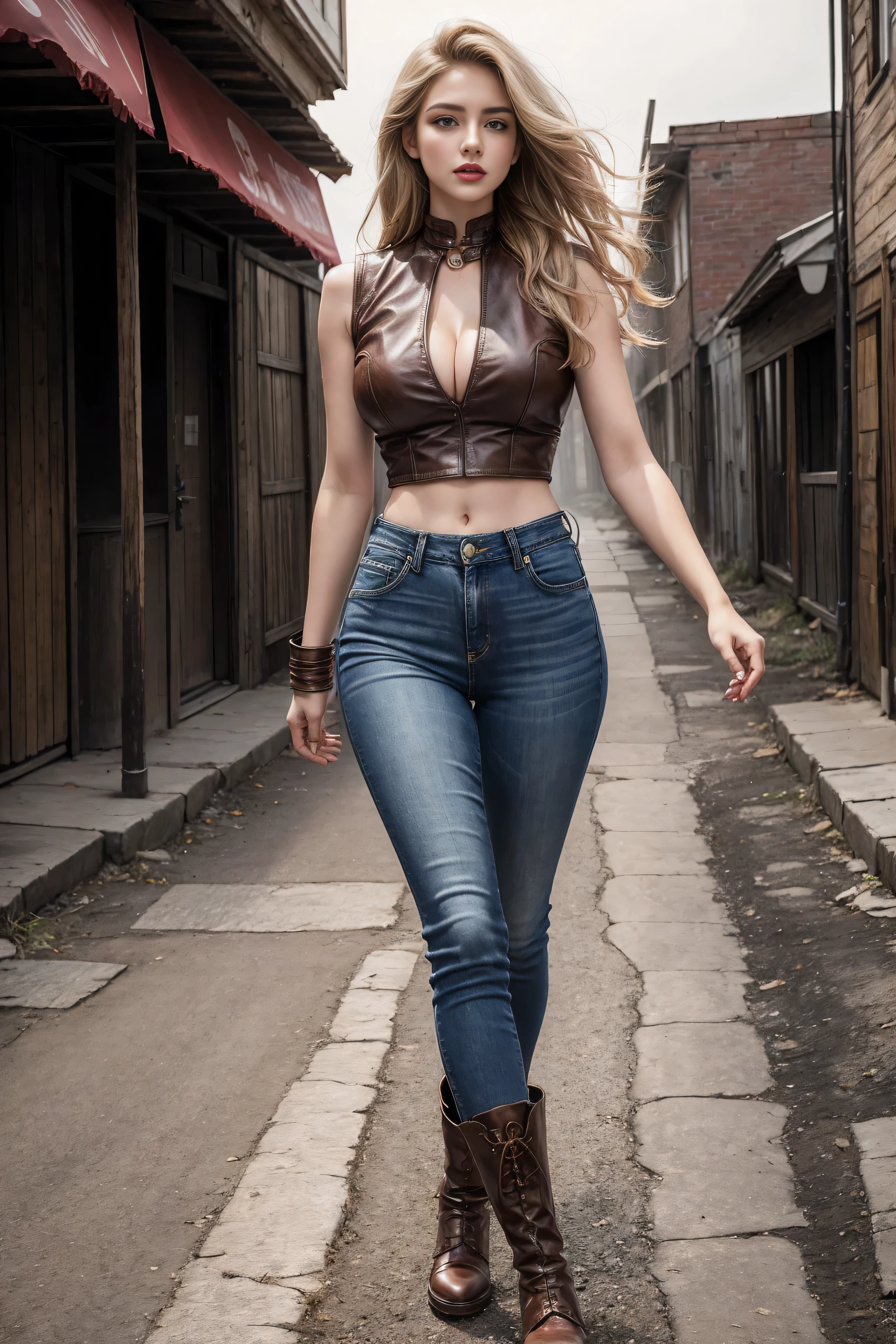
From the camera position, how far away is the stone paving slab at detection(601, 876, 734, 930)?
459cm

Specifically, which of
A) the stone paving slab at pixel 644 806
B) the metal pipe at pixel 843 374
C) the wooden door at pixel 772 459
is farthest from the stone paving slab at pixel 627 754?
the wooden door at pixel 772 459

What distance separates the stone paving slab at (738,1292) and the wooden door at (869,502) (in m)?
5.40

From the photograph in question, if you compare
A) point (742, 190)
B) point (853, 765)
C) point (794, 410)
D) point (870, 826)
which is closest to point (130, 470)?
point (870, 826)

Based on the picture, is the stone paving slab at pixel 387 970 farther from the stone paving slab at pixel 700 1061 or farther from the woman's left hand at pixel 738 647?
the woman's left hand at pixel 738 647

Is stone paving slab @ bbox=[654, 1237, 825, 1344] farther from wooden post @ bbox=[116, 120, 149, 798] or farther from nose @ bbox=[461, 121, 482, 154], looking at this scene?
wooden post @ bbox=[116, 120, 149, 798]

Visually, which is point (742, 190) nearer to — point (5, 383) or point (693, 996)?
point (5, 383)

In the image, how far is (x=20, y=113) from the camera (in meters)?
5.61

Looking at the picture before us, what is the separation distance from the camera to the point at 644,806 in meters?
6.20

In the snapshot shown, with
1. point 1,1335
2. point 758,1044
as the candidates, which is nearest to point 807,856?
point 758,1044

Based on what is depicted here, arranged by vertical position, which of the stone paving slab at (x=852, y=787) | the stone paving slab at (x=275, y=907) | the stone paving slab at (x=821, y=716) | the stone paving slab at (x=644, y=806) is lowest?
the stone paving slab at (x=275, y=907)

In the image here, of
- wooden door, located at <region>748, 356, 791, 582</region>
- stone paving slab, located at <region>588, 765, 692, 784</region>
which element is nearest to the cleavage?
stone paving slab, located at <region>588, 765, 692, 784</region>

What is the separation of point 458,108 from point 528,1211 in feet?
5.94

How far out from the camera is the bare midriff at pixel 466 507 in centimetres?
217

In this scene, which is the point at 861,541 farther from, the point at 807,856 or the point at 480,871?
the point at 480,871
